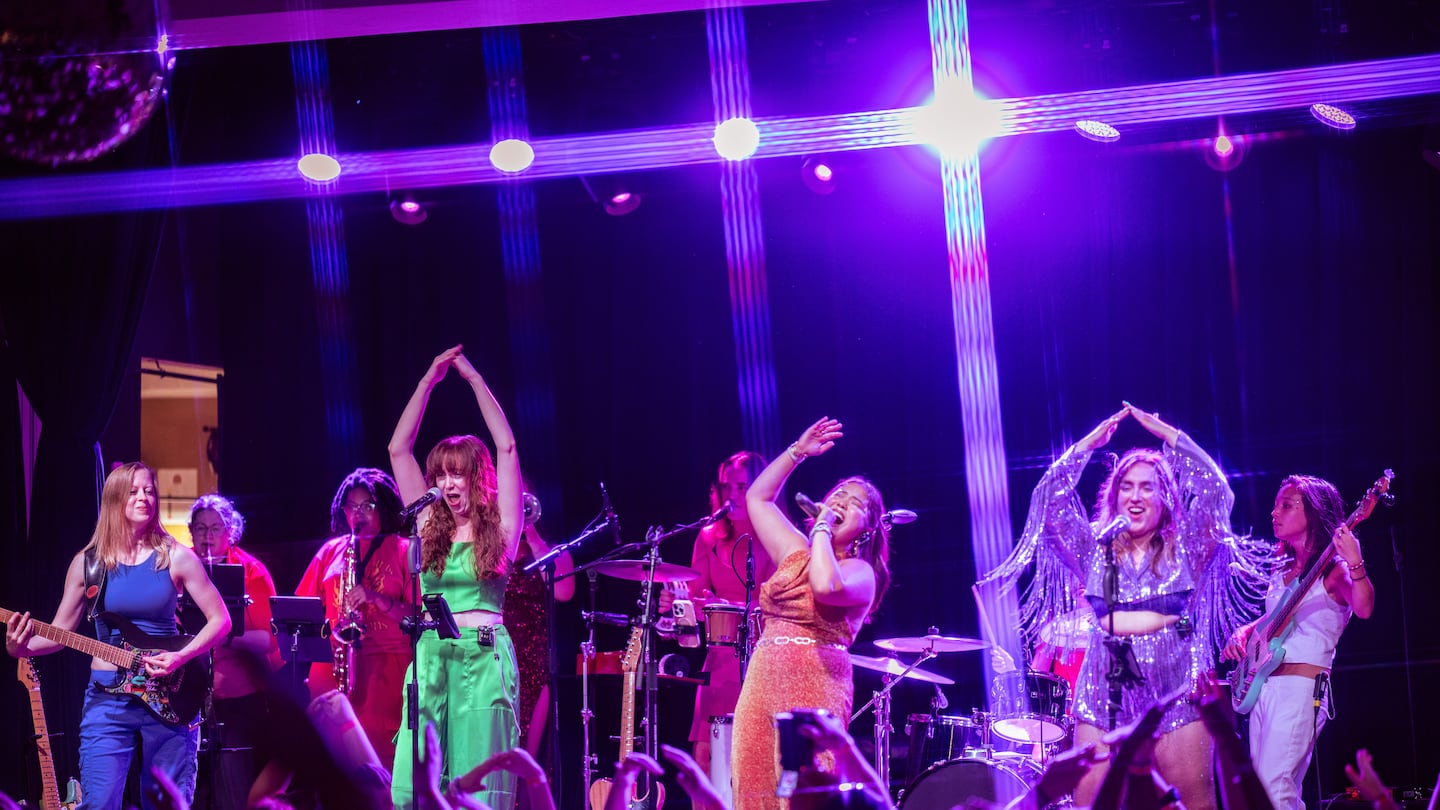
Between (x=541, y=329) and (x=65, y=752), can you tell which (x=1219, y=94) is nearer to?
(x=541, y=329)

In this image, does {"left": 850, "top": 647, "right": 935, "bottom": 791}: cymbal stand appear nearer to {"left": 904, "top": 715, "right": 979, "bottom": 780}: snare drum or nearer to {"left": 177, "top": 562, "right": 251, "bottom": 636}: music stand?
{"left": 904, "top": 715, "right": 979, "bottom": 780}: snare drum

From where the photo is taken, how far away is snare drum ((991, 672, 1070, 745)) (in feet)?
22.5

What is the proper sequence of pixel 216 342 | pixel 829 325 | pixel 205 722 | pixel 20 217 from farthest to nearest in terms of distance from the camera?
pixel 216 342 < pixel 829 325 < pixel 20 217 < pixel 205 722

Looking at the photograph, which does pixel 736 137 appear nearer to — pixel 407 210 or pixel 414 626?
pixel 407 210

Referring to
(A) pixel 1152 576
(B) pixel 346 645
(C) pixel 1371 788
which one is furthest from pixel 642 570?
(C) pixel 1371 788

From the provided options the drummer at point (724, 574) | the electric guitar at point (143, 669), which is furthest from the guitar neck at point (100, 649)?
the drummer at point (724, 574)

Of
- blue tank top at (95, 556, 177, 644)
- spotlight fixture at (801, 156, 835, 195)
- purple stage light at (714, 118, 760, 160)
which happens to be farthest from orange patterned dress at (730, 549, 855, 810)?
spotlight fixture at (801, 156, 835, 195)

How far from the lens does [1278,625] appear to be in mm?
6348

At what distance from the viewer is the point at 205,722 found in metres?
6.54

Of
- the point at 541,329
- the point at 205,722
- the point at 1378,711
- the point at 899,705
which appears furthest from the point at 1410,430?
the point at 205,722

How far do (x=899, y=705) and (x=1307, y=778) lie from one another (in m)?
2.65

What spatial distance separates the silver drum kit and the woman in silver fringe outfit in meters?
1.33

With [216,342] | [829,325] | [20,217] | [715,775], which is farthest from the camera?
[216,342]

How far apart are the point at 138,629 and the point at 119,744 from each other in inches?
20.0
